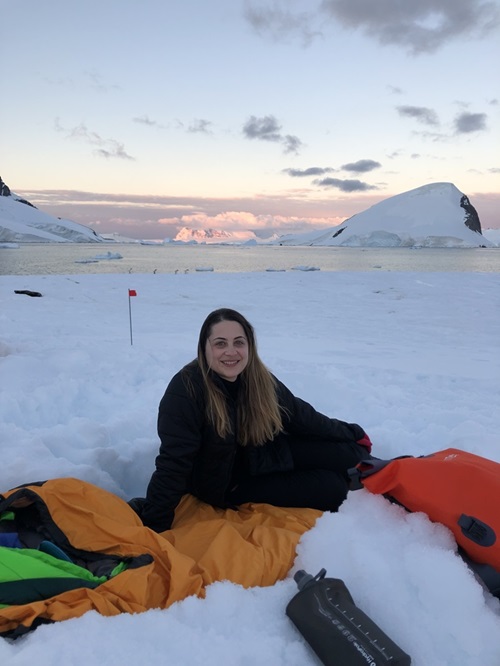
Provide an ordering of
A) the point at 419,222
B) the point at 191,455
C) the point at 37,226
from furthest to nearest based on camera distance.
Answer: the point at 419,222 < the point at 37,226 < the point at 191,455

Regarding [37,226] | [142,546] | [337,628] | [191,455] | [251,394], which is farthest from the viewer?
[37,226]

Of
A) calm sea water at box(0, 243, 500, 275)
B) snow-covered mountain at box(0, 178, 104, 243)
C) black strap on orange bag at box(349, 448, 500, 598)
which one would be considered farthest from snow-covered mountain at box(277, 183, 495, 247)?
black strap on orange bag at box(349, 448, 500, 598)

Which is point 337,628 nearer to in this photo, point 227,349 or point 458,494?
point 458,494

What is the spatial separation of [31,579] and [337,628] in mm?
1093

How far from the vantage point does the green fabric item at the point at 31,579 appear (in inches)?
70.1

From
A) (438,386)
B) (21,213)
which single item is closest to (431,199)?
(21,213)

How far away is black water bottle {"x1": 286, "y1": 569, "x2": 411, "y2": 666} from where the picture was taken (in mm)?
1598

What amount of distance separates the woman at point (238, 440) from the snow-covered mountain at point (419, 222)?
479 ft

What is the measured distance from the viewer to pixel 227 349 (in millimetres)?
2607

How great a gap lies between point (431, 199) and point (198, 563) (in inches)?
7122

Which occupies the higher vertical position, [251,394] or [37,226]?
[37,226]

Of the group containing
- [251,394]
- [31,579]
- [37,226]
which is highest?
[37,226]

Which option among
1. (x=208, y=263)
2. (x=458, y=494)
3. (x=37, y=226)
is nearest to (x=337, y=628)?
(x=458, y=494)

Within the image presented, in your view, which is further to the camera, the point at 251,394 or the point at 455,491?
the point at 251,394
